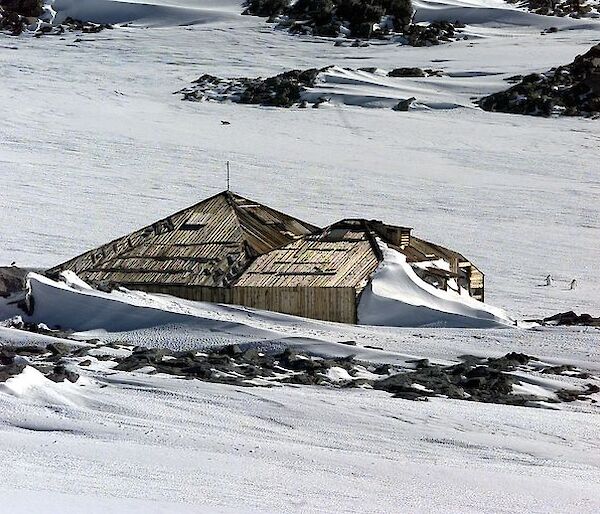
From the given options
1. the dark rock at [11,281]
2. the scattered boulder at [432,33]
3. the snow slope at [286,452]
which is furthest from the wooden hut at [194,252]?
the scattered boulder at [432,33]

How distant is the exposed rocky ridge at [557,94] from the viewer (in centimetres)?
4769

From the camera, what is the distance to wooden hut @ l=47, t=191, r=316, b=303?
22.2m

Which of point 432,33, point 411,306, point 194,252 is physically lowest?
point 411,306

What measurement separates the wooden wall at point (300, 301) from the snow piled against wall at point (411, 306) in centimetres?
44

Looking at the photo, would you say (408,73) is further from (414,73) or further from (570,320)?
(570,320)

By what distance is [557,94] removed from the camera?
1921 inches

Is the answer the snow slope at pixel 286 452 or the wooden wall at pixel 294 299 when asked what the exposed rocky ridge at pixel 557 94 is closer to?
the wooden wall at pixel 294 299

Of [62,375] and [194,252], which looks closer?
[62,375]

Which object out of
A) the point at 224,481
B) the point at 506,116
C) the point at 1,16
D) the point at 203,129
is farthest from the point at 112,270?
the point at 1,16

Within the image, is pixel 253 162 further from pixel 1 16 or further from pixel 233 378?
pixel 1 16

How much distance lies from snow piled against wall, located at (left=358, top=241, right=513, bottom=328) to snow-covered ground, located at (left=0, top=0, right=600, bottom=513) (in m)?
0.86

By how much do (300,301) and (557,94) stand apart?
98.3 ft

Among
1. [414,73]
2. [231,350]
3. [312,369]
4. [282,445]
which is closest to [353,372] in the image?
[312,369]

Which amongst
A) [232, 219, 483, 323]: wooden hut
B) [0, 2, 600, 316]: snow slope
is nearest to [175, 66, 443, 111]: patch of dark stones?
[0, 2, 600, 316]: snow slope
